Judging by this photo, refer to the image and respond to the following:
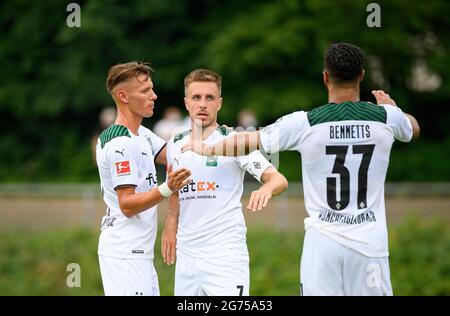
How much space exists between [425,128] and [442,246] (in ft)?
34.5

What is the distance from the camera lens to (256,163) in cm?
814

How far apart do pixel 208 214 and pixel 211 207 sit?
0.06m

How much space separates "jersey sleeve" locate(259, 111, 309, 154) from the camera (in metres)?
7.14

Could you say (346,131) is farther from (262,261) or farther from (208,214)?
(262,261)

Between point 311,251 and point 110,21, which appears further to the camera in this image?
point 110,21

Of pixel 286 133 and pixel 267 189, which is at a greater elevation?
pixel 286 133

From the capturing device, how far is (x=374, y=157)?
7156 millimetres

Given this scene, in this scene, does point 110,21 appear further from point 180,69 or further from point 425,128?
point 425,128

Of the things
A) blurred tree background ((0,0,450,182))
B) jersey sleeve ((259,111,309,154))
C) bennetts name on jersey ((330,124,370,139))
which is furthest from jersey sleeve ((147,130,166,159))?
blurred tree background ((0,0,450,182))

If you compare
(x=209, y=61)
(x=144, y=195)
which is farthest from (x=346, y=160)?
(x=209, y=61)

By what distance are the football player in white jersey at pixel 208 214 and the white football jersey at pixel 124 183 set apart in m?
0.28

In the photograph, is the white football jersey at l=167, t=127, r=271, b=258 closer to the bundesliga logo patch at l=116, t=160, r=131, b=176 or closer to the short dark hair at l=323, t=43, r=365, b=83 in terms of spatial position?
the bundesliga logo patch at l=116, t=160, r=131, b=176
